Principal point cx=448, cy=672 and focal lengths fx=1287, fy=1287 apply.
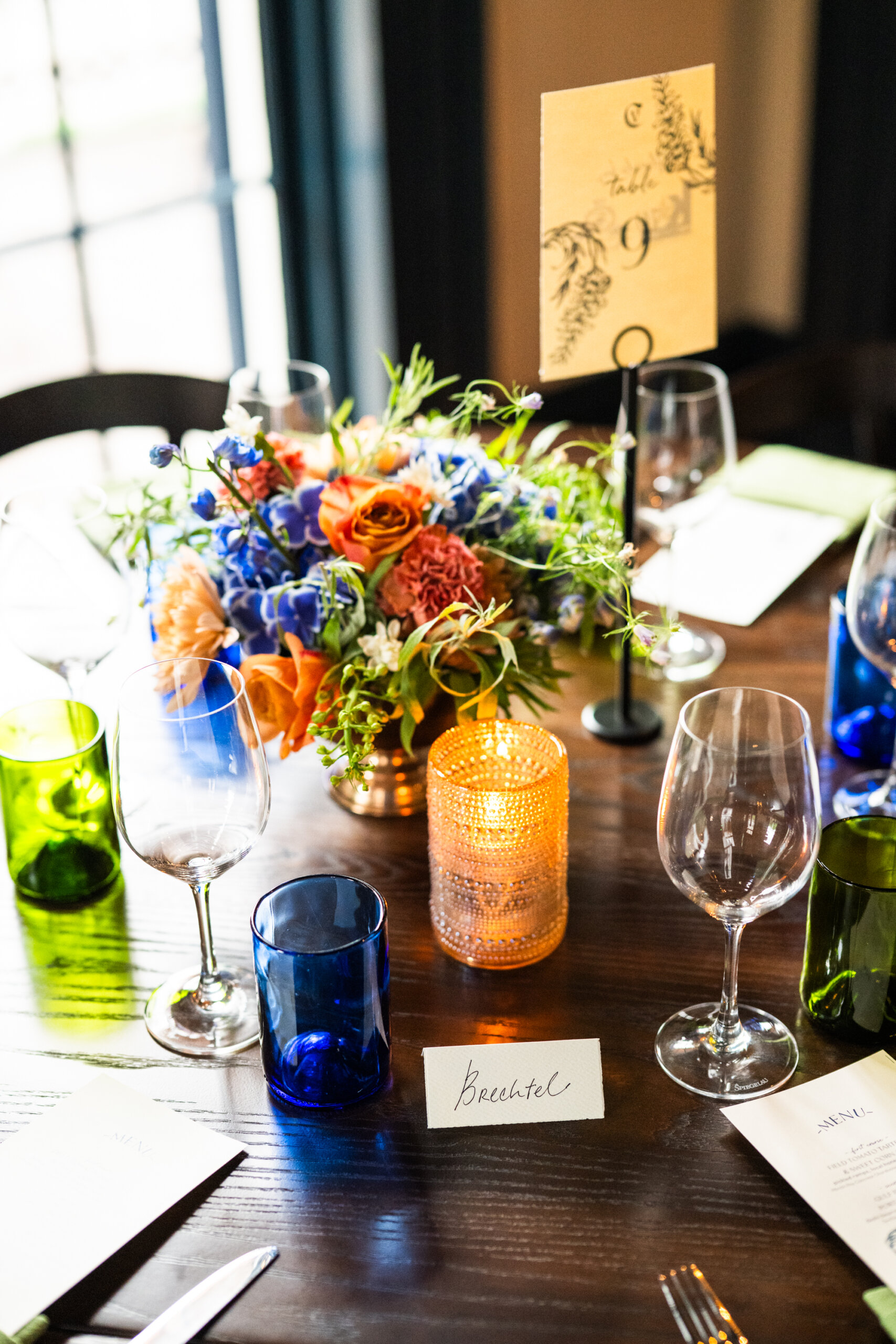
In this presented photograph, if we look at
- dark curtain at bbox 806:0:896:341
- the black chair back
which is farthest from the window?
dark curtain at bbox 806:0:896:341

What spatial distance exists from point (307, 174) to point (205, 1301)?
7.65ft

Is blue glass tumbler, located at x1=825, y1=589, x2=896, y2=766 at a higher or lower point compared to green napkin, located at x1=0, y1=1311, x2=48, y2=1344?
higher

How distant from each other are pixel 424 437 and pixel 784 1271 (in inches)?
26.8

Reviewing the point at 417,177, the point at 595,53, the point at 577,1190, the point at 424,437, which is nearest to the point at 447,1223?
the point at 577,1190

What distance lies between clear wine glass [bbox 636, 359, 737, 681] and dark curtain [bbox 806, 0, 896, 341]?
2117 millimetres

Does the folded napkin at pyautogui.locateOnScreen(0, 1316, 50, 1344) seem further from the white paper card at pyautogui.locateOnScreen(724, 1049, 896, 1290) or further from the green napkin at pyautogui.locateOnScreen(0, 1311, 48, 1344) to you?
the white paper card at pyautogui.locateOnScreen(724, 1049, 896, 1290)

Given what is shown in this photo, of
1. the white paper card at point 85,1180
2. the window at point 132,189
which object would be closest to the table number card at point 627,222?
the white paper card at point 85,1180

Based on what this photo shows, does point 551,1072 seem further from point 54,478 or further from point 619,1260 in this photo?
point 54,478

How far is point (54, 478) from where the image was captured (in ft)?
8.66

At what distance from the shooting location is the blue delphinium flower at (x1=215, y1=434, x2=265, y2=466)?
36.9 inches

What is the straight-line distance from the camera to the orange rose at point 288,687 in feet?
3.09

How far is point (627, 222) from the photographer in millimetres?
1038

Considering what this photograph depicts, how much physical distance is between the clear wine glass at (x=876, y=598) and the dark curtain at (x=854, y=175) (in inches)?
93.7

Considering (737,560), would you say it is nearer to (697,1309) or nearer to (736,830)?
(736,830)
